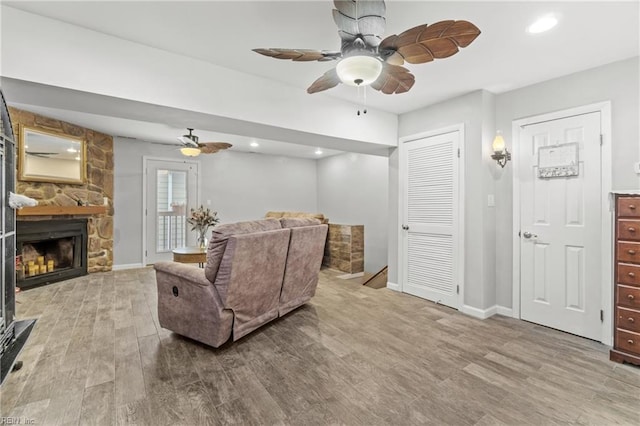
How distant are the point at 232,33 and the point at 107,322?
9.80ft

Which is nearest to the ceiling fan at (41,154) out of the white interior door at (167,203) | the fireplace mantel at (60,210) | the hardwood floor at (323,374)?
the fireplace mantel at (60,210)

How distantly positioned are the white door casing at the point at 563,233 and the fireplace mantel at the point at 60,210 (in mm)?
6145

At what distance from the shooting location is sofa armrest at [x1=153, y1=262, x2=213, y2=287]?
7.85ft

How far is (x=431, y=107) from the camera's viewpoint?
3707 millimetres

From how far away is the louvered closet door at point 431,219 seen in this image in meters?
3.51

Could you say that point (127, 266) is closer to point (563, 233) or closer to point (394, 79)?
point (394, 79)

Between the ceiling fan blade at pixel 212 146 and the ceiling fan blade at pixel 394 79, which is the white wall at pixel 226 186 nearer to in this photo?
the ceiling fan blade at pixel 212 146

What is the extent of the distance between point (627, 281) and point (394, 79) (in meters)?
2.37

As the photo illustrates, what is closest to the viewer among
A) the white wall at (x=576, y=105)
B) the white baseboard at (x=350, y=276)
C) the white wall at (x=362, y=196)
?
the white wall at (x=576, y=105)

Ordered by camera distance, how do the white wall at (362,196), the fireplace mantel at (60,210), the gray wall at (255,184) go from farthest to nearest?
the gray wall at (255,184) < the white wall at (362,196) < the fireplace mantel at (60,210)

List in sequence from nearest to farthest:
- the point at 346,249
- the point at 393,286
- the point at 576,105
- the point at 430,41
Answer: the point at 430,41, the point at 576,105, the point at 393,286, the point at 346,249

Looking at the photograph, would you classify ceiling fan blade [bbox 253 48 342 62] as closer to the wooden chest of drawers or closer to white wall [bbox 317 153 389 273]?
the wooden chest of drawers

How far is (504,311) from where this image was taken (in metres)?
3.31

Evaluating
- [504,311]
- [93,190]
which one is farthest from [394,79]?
[93,190]
